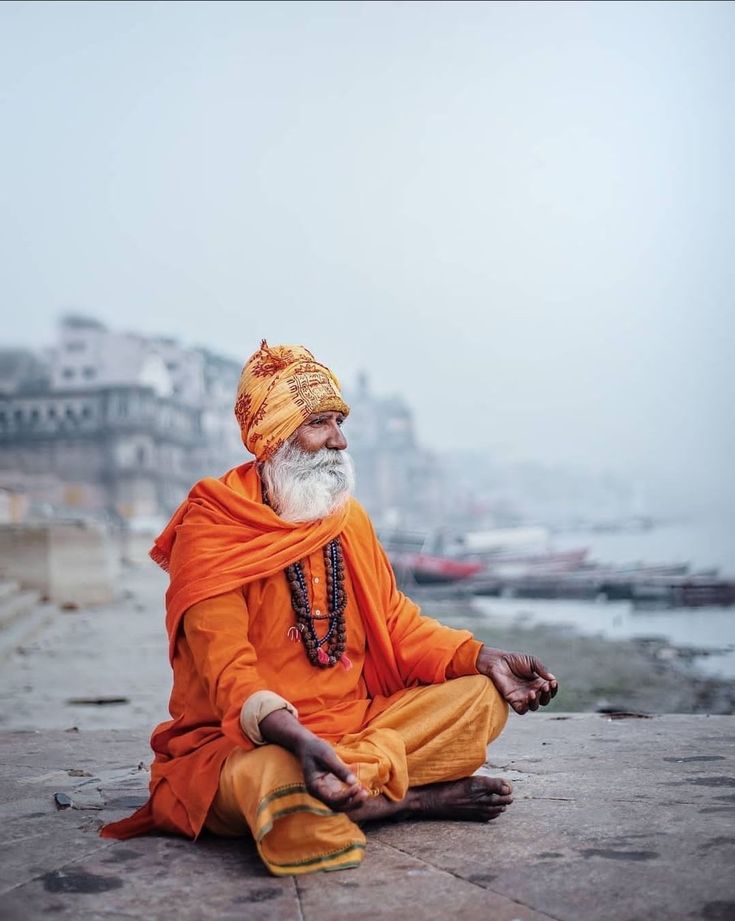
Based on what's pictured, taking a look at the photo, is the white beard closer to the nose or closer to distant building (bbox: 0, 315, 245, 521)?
the nose

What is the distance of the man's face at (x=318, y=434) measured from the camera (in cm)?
261

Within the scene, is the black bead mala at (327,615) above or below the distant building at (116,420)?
below

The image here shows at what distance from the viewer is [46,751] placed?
3693 mm

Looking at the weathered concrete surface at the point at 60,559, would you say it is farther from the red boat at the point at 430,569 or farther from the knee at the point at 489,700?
the red boat at the point at 430,569

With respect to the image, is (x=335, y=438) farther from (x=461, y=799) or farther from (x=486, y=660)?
(x=461, y=799)

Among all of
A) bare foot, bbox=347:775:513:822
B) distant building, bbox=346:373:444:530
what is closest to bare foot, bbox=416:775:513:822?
bare foot, bbox=347:775:513:822

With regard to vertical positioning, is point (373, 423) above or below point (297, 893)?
above

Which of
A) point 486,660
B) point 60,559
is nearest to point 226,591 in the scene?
point 486,660

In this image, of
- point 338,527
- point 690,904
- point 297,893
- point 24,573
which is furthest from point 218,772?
point 24,573

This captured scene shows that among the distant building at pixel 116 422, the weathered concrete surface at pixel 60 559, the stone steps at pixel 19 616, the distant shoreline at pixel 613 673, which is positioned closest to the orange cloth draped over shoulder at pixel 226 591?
the distant shoreline at pixel 613 673

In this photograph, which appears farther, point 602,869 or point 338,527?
point 338,527

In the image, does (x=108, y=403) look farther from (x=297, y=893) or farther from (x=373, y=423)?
(x=297, y=893)

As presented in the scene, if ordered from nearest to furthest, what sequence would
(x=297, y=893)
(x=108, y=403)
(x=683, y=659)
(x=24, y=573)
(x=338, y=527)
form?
(x=297, y=893) < (x=338, y=527) < (x=24, y=573) < (x=683, y=659) < (x=108, y=403)

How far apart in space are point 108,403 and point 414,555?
9056 mm
